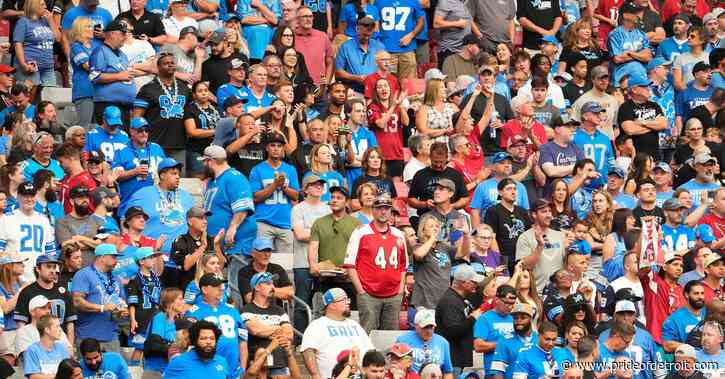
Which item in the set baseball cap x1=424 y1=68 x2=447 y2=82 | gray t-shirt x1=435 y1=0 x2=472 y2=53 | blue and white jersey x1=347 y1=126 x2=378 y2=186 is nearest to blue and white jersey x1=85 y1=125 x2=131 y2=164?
blue and white jersey x1=347 y1=126 x2=378 y2=186

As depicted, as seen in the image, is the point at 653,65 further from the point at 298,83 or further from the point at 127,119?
the point at 127,119

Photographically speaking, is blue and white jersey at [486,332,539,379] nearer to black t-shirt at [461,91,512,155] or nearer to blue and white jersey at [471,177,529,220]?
blue and white jersey at [471,177,529,220]

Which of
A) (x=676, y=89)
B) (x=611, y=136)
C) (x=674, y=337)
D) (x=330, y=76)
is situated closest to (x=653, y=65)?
(x=676, y=89)

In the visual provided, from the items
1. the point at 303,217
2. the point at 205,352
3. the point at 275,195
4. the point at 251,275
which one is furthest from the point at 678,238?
the point at 205,352

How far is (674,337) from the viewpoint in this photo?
18531 millimetres

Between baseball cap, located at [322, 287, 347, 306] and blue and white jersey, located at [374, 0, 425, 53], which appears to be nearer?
baseball cap, located at [322, 287, 347, 306]

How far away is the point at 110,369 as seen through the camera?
52.1 feet

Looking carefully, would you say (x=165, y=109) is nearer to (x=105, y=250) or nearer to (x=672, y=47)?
(x=105, y=250)

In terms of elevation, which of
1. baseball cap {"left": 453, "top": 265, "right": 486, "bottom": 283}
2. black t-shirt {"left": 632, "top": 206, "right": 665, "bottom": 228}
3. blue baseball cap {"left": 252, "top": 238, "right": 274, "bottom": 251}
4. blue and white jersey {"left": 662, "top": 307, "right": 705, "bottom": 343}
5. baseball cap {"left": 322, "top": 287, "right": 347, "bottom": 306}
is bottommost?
blue and white jersey {"left": 662, "top": 307, "right": 705, "bottom": 343}

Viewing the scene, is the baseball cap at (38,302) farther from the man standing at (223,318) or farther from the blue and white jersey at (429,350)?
the blue and white jersey at (429,350)

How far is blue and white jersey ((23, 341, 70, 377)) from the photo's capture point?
1580cm

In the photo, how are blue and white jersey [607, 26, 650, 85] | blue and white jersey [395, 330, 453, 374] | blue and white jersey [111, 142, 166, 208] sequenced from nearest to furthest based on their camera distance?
1. blue and white jersey [395, 330, 453, 374]
2. blue and white jersey [111, 142, 166, 208]
3. blue and white jersey [607, 26, 650, 85]

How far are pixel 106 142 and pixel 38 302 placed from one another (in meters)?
3.44

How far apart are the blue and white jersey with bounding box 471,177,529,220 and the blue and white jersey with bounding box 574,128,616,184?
185cm
